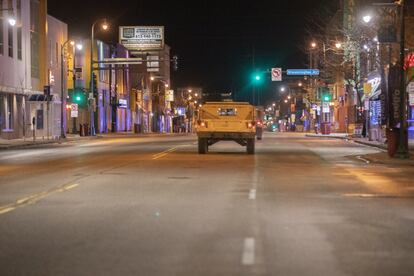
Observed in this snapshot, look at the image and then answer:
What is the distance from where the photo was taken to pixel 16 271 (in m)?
7.77

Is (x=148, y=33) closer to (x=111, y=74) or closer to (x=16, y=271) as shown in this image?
(x=111, y=74)

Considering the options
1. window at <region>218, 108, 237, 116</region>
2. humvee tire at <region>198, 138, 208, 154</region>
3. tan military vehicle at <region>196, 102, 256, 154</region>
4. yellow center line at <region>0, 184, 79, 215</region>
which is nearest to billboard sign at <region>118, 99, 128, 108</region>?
humvee tire at <region>198, 138, 208, 154</region>

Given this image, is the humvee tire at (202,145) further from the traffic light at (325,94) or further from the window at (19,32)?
the traffic light at (325,94)

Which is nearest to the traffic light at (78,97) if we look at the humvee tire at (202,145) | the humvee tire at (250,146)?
the humvee tire at (202,145)

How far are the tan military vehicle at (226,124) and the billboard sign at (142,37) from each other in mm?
68150

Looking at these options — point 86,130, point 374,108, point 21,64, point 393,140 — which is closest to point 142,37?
point 86,130

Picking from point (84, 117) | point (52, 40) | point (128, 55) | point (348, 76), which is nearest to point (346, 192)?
point (348, 76)

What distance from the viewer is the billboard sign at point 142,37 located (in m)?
98.4

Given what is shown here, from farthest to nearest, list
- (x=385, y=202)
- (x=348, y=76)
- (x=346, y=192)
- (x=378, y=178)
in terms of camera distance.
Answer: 1. (x=348, y=76)
2. (x=378, y=178)
3. (x=346, y=192)
4. (x=385, y=202)

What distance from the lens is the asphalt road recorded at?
8133 mm

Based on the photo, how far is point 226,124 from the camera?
31.0 metres

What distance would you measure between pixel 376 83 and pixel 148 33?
50.1 meters

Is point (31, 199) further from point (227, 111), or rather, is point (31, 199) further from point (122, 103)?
point (122, 103)

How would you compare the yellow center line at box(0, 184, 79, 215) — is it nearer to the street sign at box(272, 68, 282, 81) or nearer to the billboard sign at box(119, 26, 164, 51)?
the street sign at box(272, 68, 282, 81)
